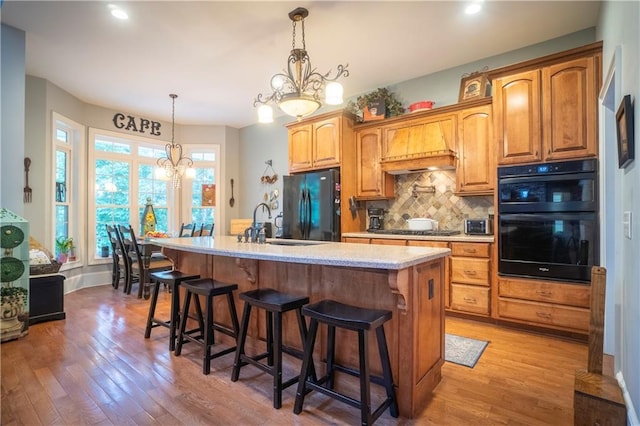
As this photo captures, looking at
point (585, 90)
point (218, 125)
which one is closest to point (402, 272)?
point (585, 90)

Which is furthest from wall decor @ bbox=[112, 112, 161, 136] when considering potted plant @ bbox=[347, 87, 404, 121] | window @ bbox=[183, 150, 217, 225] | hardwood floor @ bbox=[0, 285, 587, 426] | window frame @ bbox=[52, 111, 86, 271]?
potted plant @ bbox=[347, 87, 404, 121]

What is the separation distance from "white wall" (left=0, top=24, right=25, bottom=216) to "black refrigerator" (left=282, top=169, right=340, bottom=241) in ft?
9.88

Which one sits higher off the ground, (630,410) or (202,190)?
(202,190)

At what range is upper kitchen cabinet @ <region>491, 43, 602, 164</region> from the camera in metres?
2.87

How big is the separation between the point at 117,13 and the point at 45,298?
9.75 feet

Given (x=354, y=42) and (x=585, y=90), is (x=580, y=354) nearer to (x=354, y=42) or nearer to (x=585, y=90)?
(x=585, y=90)

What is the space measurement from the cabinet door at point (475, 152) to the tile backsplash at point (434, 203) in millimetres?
324

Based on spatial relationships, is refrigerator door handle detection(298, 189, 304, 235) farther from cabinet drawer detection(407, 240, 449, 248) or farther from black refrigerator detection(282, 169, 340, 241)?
cabinet drawer detection(407, 240, 449, 248)

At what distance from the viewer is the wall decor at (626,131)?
1639 mm

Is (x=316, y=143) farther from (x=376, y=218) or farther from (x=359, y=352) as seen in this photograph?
(x=359, y=352)

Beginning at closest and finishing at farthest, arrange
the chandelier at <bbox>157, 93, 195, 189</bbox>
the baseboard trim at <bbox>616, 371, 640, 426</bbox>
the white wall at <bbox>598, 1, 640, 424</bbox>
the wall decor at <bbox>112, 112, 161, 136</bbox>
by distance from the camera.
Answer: the baseboard trim at <bbox>616, 371, 640, 426</bbox>, the white wall at <bbox>598, 1, 640, 424</bbox>, the chandelier at <bbox>157, 93, 195, 189</bbox>, the wall decor at <bbox>112, 112, 161, 136</bbox>

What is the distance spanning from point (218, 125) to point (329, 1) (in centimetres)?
440

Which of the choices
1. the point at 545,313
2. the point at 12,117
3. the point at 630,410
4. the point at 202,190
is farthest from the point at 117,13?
the point at 545,313

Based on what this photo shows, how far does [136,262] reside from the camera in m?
4.82
